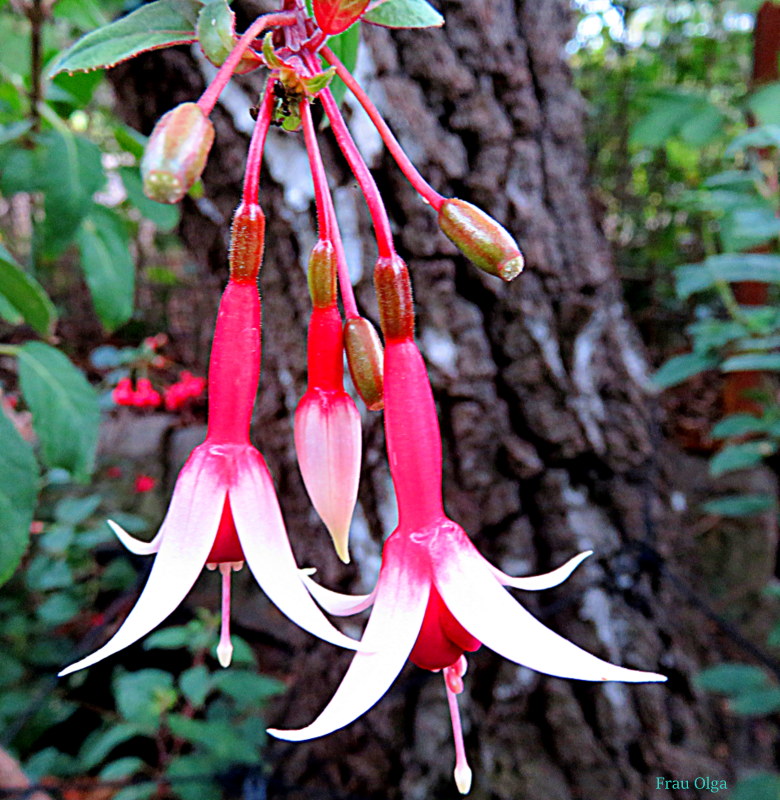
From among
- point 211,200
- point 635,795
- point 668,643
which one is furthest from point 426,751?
point 211,200

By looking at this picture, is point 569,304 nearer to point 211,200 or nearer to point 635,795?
point 211,200

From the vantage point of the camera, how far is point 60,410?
26.4 inches

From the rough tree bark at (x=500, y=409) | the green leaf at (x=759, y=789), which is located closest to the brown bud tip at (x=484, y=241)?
the rough tree bark at (x=500, y=409)

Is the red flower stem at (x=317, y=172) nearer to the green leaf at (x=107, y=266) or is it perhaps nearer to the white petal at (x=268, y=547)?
the white petal at (x=268, y=547)

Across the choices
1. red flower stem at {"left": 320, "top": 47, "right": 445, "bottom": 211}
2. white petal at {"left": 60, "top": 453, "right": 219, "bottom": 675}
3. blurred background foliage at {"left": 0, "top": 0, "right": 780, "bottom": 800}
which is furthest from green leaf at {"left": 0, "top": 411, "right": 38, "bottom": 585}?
red flower stem at {"left": 320, "top": 47, "right": 445, "bottom": 211}

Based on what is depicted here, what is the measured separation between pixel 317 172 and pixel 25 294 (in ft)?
1.48

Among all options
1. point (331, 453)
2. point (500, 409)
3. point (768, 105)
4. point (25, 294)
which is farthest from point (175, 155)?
point (768, 105)

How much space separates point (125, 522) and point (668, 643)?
3.22ft

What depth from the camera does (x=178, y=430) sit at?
6.23 ft

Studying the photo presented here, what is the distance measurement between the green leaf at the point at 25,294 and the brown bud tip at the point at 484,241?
472 mm

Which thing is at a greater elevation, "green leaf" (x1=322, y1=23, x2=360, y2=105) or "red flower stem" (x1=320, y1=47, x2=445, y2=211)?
"green leaf" (x1=322, y1=23, x2=360, y2=105)

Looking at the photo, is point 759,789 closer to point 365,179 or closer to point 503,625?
point 503,625

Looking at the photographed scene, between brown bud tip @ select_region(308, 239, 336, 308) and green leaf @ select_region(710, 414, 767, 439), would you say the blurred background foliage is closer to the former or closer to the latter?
green leaf @ select_region(710, 414, 767, 439)

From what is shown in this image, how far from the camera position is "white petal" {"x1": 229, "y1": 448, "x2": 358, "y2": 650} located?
243 mm
